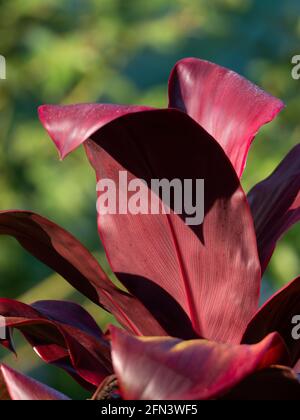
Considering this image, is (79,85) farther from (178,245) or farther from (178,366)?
(178,366)

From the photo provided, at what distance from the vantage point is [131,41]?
8.41 feet

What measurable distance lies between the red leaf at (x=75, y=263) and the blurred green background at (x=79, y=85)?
1.55m

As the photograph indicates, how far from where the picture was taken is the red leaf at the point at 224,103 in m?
0.65

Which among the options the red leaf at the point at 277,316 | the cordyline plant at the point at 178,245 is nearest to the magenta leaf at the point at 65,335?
the cordyline plant at the point at 178,245

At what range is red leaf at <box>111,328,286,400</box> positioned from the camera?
0.46 meters

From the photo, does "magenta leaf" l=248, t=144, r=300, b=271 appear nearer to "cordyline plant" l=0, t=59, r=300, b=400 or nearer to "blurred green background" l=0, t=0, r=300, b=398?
"cordyline plant" l=0, t=59, r=300, b=400

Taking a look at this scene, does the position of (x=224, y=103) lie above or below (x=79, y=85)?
above

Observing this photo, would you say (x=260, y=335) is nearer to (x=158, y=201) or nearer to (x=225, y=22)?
(x=158, y=201)

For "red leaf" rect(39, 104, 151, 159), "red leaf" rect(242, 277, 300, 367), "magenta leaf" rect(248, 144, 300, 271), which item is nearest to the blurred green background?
"magenta leaf" rect(248, 144, 300, 271)

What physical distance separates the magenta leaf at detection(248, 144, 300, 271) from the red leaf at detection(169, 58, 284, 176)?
45 mm

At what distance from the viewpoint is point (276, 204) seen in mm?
716

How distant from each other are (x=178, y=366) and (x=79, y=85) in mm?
2154

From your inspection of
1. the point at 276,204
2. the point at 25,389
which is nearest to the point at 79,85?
the point at 276,204
